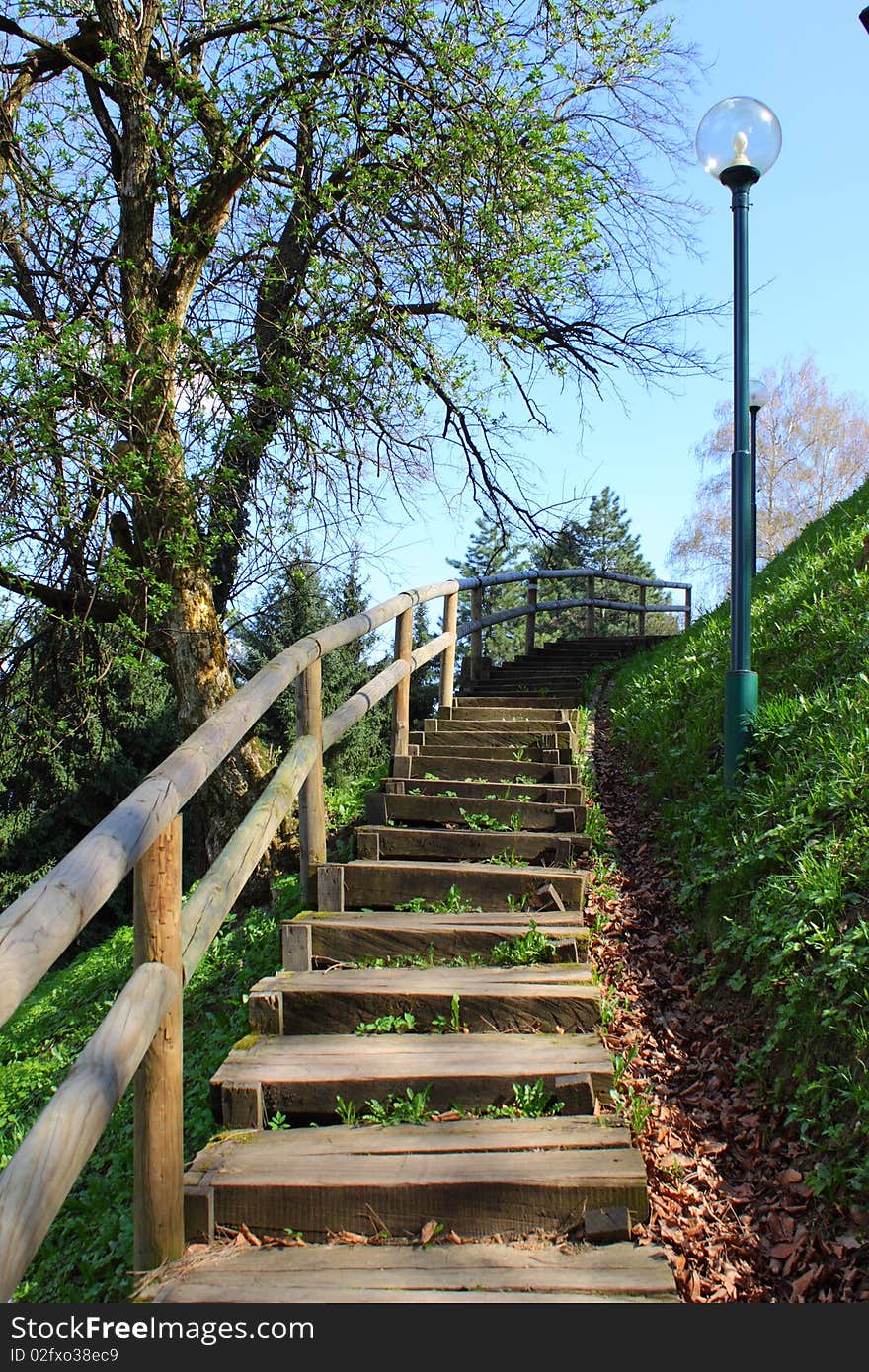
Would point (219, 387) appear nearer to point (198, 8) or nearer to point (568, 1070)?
point (198, 8)

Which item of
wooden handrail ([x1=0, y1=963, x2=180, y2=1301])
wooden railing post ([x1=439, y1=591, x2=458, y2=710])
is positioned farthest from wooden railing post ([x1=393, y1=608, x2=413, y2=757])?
wooden handrail ([x1=0, y1=963, x2=180, y2=1301])

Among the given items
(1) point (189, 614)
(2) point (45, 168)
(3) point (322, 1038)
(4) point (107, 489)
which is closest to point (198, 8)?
(2) point (45, 168)

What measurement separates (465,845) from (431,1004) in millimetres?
1701

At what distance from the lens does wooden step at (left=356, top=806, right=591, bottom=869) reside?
18.3 feet

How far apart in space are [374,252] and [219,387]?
187cm

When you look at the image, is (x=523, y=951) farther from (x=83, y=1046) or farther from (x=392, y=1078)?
(x=83, y=1046)

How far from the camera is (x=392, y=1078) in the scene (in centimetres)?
344

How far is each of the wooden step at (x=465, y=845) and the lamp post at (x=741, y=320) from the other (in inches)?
46.1

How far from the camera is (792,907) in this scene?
14.3 ft

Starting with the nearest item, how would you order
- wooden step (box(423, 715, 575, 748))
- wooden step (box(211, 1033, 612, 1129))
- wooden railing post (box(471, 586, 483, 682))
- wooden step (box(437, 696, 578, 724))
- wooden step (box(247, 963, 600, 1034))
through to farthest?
wooden step (box(211, 1033, 612, 1129)), wooden step (box(247, 963, 600, 1034)), wooden step (box(423, 715, 575, 748)), wooden step (box(437, 696, 578, 724)), wooden railing post (box(471, 586, 483, 682))

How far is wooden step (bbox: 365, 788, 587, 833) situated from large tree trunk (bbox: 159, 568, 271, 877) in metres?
2.59

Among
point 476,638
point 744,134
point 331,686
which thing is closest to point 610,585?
point 331,686

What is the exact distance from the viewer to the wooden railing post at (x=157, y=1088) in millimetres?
2754

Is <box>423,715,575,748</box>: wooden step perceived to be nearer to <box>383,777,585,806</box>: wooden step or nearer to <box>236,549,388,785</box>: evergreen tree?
<box>383,777,585,806</box>: wooden step
